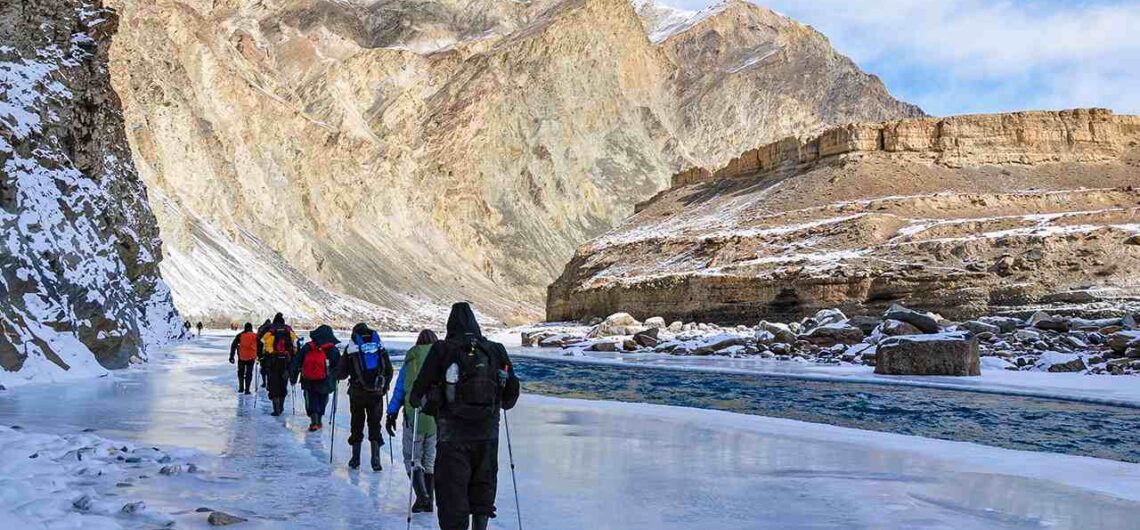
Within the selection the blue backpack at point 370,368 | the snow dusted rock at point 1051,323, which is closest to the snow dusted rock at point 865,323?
the snow dusted rock at point 1051,323

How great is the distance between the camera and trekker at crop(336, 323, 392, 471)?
10195mm

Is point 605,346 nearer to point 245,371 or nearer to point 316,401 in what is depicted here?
point 245,371

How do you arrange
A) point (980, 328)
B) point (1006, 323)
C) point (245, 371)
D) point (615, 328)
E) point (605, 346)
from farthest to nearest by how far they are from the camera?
point (615, 328) < point (605, 346) < point (1006, 323) < point (980, 328) < point (245, 371)

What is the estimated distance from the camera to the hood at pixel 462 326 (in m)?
6.71

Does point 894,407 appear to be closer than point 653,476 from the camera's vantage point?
No

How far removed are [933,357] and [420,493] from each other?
21.5m

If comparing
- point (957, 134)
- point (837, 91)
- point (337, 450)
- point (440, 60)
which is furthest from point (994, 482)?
point (837, 91)

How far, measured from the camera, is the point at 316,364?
42.6 feet

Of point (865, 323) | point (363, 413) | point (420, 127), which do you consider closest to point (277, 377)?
point (363, 413)

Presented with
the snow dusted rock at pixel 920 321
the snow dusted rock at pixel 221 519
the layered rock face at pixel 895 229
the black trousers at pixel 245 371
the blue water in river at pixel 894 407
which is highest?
the layered rock face at pixel 895 229

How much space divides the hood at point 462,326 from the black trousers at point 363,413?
12.0 ft

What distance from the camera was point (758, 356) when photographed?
36.9 m

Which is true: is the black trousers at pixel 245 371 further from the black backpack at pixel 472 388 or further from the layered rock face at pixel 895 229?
the layered rock face at pixel 895 229

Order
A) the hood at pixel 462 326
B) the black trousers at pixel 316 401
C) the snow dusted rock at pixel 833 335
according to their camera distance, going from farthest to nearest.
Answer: the snow dusted rock at pixel 833 335 → the black trousers at pixel 316 401 → the hood at pixel 462 326
